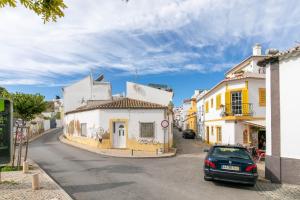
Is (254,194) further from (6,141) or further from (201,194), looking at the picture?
(6,141)

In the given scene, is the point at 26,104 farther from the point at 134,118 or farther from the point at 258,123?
the point at 258,123

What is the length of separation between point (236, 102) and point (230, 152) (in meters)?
14.6

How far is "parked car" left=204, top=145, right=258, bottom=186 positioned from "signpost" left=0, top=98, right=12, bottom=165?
701cm

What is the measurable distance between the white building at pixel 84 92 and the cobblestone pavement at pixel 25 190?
27780 mm

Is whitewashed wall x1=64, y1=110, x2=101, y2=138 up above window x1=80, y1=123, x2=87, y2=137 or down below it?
above

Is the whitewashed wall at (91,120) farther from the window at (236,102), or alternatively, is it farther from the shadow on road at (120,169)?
the window at (236,102)

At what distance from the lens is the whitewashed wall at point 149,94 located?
29000 millimetres

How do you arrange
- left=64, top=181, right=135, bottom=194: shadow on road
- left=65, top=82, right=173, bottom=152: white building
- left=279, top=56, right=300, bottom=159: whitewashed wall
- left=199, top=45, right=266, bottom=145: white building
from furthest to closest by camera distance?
left=199, top=45, right=266, bottom=145: white building
left=65, top=82, right=173, bottom=152: white building
left=279, top=56, right=300, bottom=159: whitewashed wall
left=64, top=181, right=135, bottom=194: shadow on road

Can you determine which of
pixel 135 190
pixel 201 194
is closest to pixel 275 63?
pixel 201 194

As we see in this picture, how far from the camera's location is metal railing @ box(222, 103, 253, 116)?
24.0 metres

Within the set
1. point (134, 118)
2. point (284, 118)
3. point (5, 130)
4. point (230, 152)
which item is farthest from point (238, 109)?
point (5, 130)

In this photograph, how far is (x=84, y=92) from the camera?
3969 centimetres

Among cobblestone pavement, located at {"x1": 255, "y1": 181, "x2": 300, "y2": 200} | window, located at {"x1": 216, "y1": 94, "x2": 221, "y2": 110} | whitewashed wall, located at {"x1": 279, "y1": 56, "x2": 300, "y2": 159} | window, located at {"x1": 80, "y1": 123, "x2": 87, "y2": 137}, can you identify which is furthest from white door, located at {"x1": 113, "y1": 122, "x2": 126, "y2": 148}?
whitewashed wall, located at {"x1": 279, "y1": 56, "x2": 300, "y2": 159}

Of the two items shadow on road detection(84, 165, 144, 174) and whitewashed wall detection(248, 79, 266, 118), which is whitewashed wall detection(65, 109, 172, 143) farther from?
shadow on road detection(84, 165, 144, 174)
